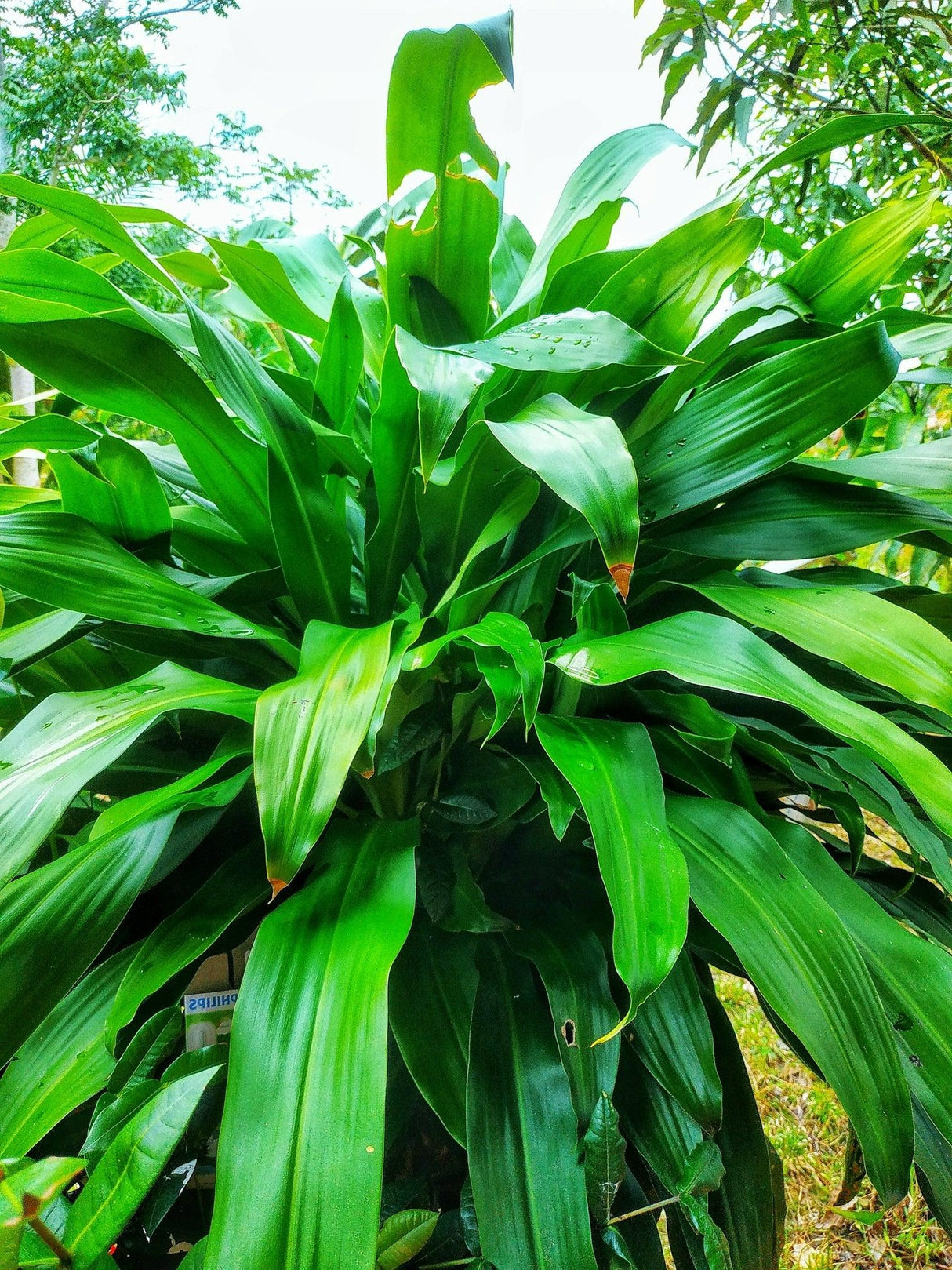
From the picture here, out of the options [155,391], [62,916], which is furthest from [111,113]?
[62,916]

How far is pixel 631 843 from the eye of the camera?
34 centimetres

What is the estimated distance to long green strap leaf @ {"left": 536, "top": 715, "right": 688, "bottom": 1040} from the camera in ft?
1.01

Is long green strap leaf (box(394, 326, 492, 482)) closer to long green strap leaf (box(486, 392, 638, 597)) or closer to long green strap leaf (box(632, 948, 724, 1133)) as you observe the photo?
long green strap leaf (box(486, 392, 638, 597))

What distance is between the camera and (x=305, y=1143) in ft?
0.93

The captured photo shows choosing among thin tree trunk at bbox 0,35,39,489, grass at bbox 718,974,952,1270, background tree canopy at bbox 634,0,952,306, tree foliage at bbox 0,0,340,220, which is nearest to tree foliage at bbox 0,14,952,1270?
grass at bbox 718,974,952,1270

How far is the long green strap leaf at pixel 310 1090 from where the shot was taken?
0.27m

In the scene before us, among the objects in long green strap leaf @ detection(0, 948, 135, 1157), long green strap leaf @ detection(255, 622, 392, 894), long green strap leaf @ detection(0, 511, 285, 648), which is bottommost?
long green strap leaf @ detection(0, 948, 135, 1157)

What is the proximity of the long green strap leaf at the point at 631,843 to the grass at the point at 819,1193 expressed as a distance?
0.53 meters

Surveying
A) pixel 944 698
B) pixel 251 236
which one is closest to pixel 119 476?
pixel 944 698

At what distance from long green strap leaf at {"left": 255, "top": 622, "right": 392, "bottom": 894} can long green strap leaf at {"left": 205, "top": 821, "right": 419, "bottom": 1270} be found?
0.05 meters

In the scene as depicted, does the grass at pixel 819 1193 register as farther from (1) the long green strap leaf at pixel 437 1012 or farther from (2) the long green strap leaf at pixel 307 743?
(2) the long green strap leaf at pixel 307 743

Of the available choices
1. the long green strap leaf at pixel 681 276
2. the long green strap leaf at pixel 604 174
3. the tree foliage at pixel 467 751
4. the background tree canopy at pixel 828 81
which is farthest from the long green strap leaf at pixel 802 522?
the background tree canopy at pixel 828 81

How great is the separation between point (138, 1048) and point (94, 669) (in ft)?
1.05

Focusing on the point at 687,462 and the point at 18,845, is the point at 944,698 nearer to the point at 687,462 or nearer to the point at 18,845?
the point at 687,462
